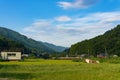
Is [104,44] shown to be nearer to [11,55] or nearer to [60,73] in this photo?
[11,55]

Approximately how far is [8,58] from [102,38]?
65567 mm

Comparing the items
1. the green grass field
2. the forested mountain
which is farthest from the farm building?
the forested mountain

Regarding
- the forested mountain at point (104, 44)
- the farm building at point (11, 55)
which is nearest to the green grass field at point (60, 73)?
the farm building at point (11, 55)

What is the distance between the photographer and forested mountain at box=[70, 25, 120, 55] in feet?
438

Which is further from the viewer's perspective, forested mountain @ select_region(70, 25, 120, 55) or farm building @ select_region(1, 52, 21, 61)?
forested mountain @ select_region(70, 25, 120, 55)

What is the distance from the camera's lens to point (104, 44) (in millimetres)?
138500

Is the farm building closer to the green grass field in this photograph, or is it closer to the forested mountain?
the green grass field

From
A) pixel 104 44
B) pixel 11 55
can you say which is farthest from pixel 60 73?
pixel 104 44

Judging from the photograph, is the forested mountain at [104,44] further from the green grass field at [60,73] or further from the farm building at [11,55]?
the green grass field at [60,73]

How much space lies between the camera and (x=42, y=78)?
28.7 metres

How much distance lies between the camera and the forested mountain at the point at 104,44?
13362 cm

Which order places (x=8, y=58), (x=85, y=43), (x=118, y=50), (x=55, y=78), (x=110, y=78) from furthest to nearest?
(x=85, y=43), (x=118, y=50), (x=8, y=58), (x=55, y=78), (x=110, y=78)

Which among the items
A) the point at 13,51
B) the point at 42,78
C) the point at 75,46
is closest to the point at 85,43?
the point at 75,46

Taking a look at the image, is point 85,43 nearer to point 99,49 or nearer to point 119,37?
point 99,49
